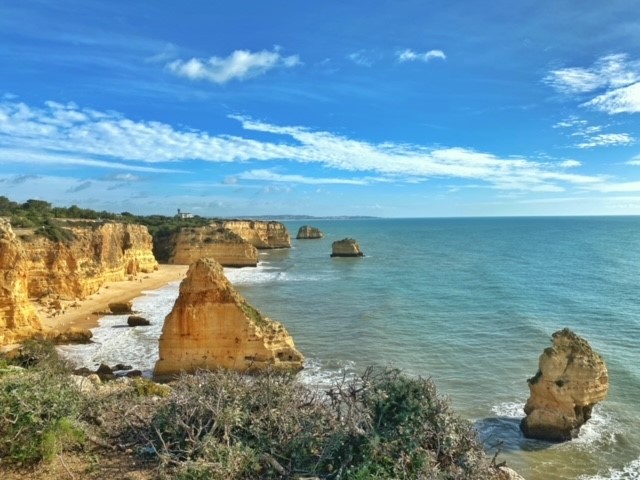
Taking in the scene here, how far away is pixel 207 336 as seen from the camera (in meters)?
21.4

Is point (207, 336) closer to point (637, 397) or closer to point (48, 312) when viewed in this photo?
point (637, 397)

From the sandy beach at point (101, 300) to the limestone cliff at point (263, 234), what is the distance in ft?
137

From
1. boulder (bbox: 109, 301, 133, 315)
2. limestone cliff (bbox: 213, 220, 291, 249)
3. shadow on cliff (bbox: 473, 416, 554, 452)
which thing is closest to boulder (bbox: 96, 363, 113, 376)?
shadow on cliff (bbox: 473, 416, 554, 452)

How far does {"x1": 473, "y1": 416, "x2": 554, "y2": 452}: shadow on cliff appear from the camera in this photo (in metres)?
16.3

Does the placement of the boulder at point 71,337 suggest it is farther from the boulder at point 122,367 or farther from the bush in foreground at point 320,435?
the bush in foreground at point 320,435

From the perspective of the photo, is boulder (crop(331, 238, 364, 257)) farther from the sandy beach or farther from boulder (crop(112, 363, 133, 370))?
boulder (crop(112, 363, 133, 370))

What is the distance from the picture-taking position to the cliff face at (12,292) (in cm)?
2559

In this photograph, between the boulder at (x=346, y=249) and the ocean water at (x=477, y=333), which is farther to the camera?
the boulder at (x=346, y=249)

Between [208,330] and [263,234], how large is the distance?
3573 inches

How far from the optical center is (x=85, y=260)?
4469cm

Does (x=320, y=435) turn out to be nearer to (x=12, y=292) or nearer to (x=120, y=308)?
(x=12, y=292)

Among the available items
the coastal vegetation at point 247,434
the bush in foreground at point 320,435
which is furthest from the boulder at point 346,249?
the bush in foreground at point 320,435

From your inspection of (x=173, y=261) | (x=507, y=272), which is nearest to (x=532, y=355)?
(x=507, y=272)

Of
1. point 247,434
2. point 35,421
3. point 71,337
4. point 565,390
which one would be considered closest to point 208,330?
point 71,337
